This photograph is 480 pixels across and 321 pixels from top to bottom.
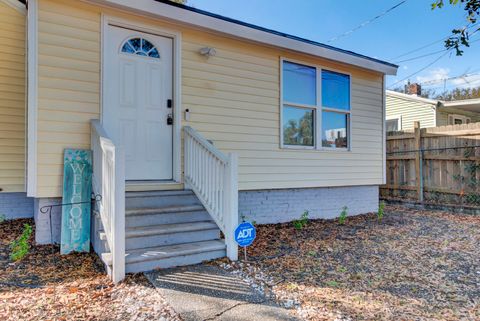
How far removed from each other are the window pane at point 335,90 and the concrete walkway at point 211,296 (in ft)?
13.9

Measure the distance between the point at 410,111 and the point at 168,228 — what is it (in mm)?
13007

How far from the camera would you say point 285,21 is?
14.4 meters

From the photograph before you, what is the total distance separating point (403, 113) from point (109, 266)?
14.0 metres

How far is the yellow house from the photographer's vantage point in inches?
149

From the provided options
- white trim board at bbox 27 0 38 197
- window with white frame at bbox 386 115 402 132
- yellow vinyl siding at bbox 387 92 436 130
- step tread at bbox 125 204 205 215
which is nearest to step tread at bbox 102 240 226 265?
step tread at bbox 125 204 205 215

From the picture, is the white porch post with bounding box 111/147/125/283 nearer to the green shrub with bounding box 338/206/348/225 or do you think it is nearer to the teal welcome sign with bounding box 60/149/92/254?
the teal welcome sign with bounding box 60/149/92/254

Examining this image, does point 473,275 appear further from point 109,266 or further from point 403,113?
point 403,113

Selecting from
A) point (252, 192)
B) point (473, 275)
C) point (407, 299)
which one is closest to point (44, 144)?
point (252, 192)

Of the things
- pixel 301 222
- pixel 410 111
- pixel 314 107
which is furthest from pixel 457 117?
pixel 301 222

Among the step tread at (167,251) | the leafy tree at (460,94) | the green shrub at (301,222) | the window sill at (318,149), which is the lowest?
the green shrub at (301,222)

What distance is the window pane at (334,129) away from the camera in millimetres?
6324

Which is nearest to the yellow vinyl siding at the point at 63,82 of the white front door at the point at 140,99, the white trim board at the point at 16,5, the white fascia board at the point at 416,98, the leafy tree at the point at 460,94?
the white front door at the point at 140,99

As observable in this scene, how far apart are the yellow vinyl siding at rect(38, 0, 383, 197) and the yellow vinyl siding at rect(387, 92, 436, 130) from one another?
7.32 meters

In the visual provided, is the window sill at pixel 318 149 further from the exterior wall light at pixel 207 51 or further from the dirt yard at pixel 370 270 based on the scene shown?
the exterior wall light at pixel 207 51
